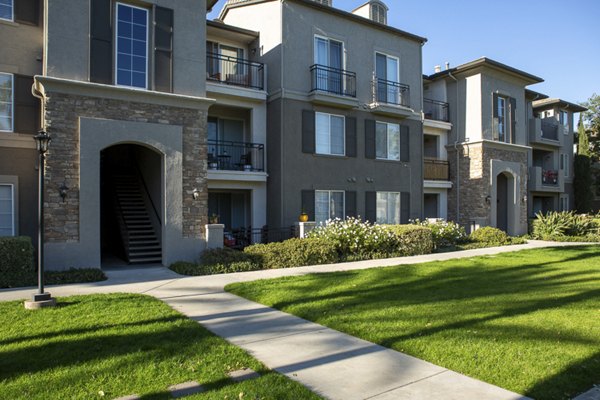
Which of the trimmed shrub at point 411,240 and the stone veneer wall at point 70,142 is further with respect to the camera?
the trimmed shrub at point 411,240

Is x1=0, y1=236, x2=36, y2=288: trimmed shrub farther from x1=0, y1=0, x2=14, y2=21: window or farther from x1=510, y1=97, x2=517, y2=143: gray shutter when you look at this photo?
x1=510, y1=97, x2=517, y2=143: gray shutter

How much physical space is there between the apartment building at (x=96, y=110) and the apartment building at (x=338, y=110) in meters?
3.81

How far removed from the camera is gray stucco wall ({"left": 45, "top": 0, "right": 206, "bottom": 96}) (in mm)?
10969

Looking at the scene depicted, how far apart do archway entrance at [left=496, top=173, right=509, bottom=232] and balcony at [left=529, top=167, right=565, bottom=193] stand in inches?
116

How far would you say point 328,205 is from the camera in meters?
17.2

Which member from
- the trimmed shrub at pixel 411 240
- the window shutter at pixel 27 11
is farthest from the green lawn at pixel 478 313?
the window shutter at pixel 27 11

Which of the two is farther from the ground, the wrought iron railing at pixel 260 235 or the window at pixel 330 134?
the window at pixel 330 134

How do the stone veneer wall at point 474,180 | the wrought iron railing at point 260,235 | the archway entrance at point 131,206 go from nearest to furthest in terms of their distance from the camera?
the archway entrance at point 131,206 < the wrought iron railing at point 260,235 < the stone veneer wall at point 474,180

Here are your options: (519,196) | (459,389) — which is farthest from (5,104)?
(519,196)

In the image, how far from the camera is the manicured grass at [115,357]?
4.22 metres

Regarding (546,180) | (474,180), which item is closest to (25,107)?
(474,180)

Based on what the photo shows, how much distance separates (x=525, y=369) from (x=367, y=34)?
16.2 meters

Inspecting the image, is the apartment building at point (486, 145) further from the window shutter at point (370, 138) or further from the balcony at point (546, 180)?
the window shutter at point (370, 138)

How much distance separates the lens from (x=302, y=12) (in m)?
16.4
